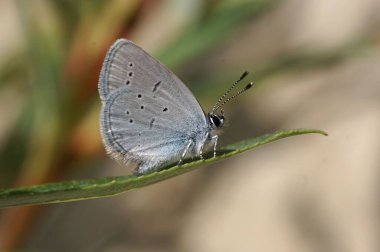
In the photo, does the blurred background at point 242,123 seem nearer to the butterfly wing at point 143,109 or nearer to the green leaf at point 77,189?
the butterfly wing at point 143,109

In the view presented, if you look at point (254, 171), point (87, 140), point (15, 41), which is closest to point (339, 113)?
point (254, 171)

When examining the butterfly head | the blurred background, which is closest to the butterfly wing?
the butterfly head

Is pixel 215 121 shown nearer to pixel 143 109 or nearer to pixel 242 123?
pixel 143 109

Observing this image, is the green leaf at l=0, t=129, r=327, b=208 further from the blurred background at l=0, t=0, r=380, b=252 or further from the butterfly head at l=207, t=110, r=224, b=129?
the blurred background at l=0, t=0, r=380, b=252

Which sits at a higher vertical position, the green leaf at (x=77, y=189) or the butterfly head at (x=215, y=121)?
the butterfly head at (x=215, y=121)

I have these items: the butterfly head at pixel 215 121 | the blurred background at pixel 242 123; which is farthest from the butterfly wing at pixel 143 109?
the blurred background at pixel 242 123

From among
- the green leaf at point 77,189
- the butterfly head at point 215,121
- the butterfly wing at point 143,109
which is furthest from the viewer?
the butterfly head at point 215,121
